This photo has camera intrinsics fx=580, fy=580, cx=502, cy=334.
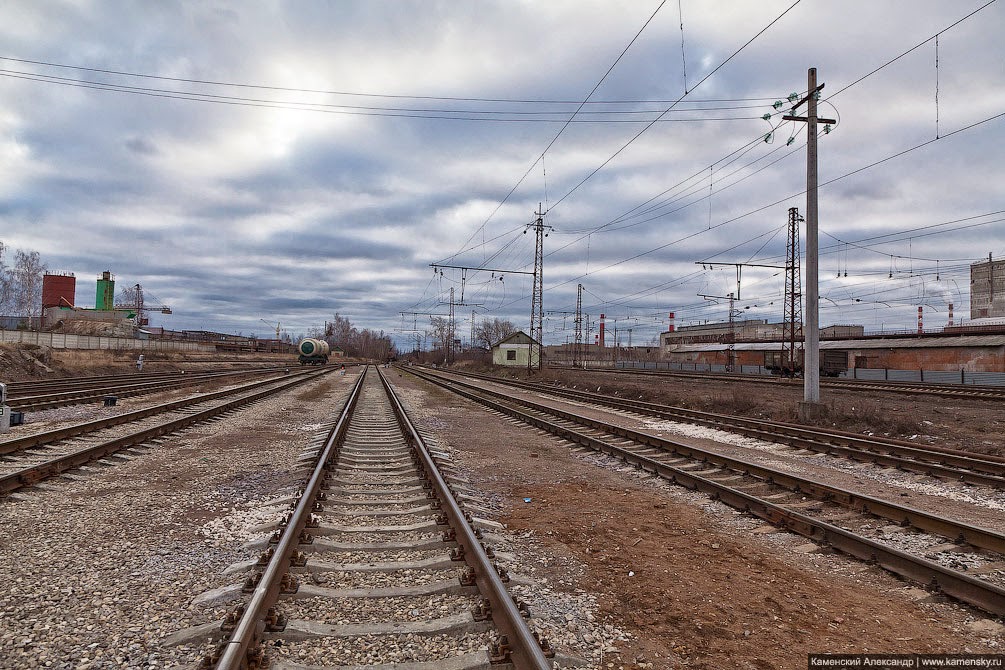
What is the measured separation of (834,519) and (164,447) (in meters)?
11.6

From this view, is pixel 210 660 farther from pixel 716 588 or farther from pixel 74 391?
pixel 74 391

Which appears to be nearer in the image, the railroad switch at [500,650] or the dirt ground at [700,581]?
the railroad switch at [500,650]

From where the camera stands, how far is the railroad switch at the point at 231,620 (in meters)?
3.83

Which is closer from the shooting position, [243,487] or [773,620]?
[773,620]

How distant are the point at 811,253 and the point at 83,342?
6321 centimetres

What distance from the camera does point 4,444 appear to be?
31.9 feet

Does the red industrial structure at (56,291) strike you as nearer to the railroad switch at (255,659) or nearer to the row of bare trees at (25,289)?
the row of bare trees at (25,289)

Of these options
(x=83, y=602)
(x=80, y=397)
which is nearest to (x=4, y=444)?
(x=83, y=602)

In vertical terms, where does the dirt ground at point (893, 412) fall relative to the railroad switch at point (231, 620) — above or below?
above

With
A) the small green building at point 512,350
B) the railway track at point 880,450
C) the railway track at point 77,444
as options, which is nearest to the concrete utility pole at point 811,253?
the railway track at point 880,450

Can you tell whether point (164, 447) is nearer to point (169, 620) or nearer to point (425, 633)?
point (169, 620)

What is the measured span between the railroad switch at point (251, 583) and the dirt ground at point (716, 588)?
2510 mm

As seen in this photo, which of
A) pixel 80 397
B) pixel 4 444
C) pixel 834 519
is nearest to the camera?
pixel 834 519

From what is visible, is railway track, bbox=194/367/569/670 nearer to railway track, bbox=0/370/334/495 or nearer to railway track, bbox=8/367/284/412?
railway track, bbox=0/370/334/495
